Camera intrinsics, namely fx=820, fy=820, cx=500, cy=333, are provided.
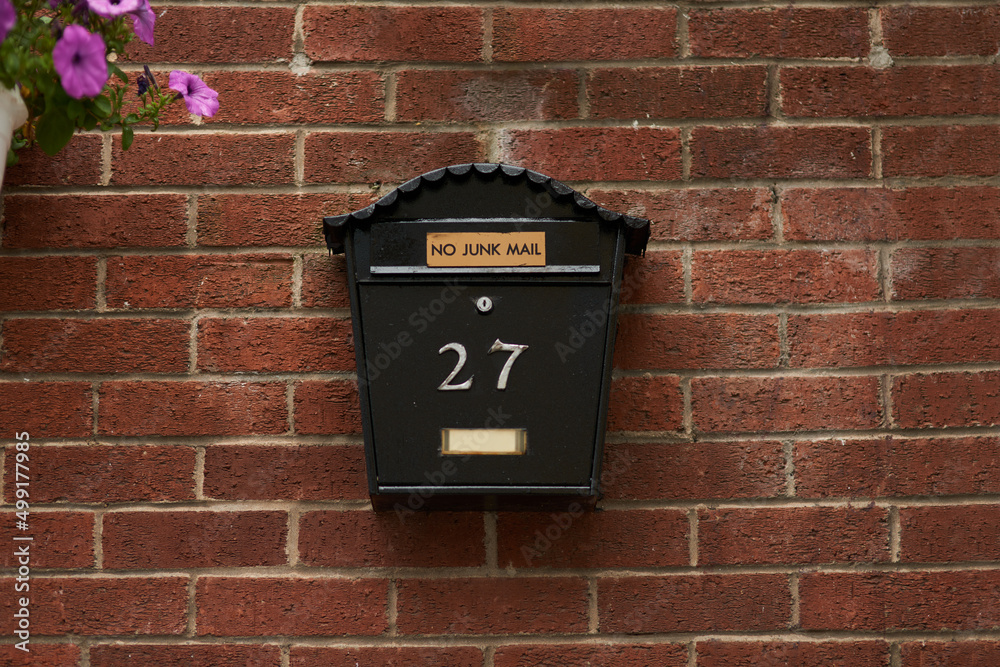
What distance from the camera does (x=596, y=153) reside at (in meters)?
1.45

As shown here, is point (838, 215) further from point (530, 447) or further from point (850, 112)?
point (530, 447)

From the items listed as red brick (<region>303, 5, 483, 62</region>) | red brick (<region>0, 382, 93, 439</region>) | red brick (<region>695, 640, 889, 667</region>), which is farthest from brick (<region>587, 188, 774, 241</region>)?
red brick (<region>0, 382, 93, 439</region>)

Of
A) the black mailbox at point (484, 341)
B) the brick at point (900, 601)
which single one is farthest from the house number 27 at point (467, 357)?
the brick at point (900, 601)

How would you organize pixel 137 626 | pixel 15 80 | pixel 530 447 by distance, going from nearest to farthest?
pixel 15 80
pixel 530 447
pixel 137 626

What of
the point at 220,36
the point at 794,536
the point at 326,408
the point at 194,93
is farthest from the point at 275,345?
the point at 794,536

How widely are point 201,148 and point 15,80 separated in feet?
1.43

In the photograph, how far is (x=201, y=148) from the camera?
1442mm

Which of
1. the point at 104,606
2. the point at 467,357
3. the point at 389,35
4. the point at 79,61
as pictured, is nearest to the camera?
the point at 79,61

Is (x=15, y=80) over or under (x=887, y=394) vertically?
over

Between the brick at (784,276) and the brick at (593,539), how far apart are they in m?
0.39

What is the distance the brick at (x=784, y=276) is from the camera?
1.43 metres

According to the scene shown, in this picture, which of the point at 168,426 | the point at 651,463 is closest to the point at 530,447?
the point at 651,463

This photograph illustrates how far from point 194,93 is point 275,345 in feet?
1.41

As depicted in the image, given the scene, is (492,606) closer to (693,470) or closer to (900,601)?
(693,470)
